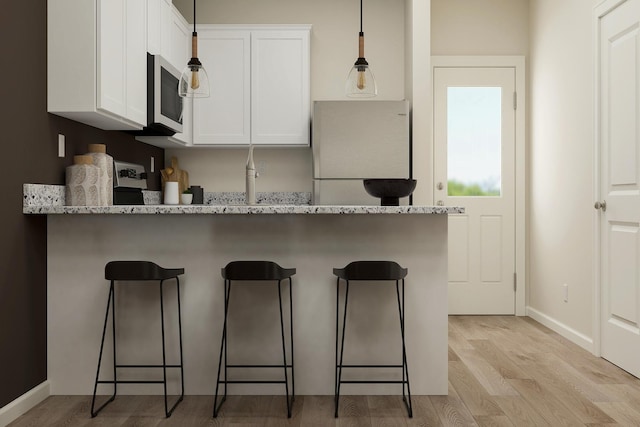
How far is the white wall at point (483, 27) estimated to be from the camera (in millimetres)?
5090

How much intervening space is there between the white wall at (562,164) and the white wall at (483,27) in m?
0.12

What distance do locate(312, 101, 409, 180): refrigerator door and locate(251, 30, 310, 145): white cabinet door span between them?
305mm

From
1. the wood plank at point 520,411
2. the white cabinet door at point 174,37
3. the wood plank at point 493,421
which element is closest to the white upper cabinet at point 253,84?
the white cabinet door at point 174,37

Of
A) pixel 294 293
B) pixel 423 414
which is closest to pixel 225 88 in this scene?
pixel 294 293

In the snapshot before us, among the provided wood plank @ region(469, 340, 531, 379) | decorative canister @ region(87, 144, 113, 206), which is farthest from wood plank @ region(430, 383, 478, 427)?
decorative canister @ region(87, 144, 113, 206)

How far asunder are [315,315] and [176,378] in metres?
0.81

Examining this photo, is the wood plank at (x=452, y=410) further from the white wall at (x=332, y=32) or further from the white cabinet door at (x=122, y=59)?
the white wall at (x=332, y=32)

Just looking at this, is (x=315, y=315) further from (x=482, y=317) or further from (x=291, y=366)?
(x=482, y=317)

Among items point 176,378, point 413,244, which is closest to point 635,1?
point 413,244

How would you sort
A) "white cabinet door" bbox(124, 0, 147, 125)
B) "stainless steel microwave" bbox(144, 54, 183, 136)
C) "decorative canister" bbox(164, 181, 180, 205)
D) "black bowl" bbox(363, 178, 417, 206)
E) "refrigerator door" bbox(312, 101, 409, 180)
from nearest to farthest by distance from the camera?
"black bowl" bbox(363, 178, 417, 206) → "white cabinet door" bbox(124, 0, 147, 125) → "stainless steel microwave" bbox(144, 54, 183, 136) → "refrigerator door" bbox(312, 101, 409, 180) → "decorative canister" bbox(164, 181, 180, 205)

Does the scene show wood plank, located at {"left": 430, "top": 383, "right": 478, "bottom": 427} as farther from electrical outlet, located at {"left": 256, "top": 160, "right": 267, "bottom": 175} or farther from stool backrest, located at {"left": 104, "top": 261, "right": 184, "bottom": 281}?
electrical outlet, located at {"left": 256, "top": 160, "right": 267, "bottom": 175}

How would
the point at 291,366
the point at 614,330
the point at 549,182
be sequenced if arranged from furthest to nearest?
the point at 549,182
the point at 614,330
the point at 291,366

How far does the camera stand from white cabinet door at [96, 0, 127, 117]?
2.89 meters

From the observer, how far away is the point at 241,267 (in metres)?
2.57
